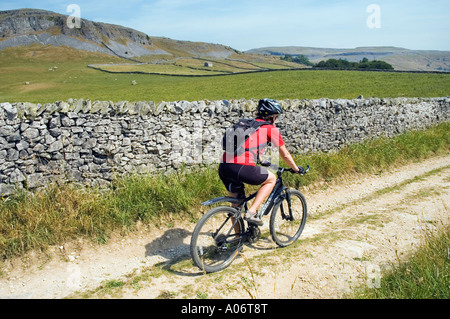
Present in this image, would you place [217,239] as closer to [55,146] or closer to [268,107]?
[268,107]

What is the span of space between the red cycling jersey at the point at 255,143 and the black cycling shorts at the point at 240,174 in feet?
0.21

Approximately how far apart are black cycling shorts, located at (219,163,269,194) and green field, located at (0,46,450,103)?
2677 cm

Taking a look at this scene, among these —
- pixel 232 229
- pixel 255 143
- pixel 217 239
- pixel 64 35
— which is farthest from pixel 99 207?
pixel 64 35

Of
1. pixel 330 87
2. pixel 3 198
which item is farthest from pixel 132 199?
pixel 330 87

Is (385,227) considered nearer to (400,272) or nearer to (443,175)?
(400,272)

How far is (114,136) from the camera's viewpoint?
703cm

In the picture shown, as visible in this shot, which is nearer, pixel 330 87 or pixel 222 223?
pixel 222 223

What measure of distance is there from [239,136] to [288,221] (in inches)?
84.3

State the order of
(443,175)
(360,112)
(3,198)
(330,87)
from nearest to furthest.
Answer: (3,198)
(443,175)
(360,112)
(330,87)

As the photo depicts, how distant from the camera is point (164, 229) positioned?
5.87m

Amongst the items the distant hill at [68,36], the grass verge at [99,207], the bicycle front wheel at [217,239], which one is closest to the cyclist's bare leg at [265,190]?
the bicycle front wheel at [217,239]

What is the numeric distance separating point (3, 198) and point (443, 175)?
9.81 metres

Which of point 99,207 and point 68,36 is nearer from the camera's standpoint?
point 99,207

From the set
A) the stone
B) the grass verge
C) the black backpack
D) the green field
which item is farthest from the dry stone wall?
the green field
